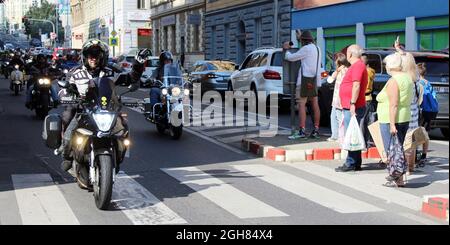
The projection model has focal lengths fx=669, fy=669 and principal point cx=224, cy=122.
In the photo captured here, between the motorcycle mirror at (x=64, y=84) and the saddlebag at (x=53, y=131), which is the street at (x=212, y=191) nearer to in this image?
the saddlebag at (x=53, y=131)

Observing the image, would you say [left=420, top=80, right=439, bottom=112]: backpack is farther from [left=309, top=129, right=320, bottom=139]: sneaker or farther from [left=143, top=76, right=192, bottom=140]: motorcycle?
[left=143, top=76, right=192, bottom=140]: motorcycle

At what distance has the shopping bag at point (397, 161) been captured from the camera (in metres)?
8.11

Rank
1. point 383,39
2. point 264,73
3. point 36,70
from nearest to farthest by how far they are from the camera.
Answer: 1. point 36,70
2. point 264,73
3. point 383,39

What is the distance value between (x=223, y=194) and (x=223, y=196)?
118 mm

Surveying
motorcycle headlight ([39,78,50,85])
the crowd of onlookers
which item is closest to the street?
the crowd of onlookers

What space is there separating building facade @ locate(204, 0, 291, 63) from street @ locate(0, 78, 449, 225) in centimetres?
2253

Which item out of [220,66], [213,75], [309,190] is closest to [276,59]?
[213,75]

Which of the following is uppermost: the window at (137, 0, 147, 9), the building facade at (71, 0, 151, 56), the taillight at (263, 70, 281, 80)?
the window at (137, 0, 147, 9)

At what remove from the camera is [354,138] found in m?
9.09

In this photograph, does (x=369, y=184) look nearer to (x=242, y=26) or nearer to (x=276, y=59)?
(x=276, y=59)

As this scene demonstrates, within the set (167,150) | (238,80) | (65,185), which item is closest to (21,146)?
(167,150)

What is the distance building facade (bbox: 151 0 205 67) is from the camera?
48.7 m
